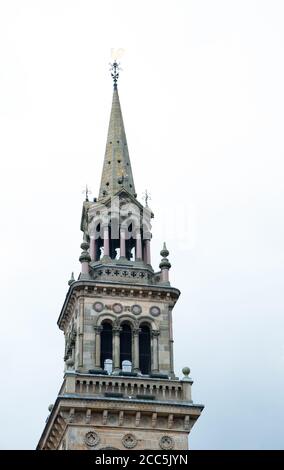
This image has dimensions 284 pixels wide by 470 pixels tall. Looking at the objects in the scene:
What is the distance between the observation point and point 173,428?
6288cm

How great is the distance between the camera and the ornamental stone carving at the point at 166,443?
6200 centimetres

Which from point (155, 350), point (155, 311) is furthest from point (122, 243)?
point (155, 350)

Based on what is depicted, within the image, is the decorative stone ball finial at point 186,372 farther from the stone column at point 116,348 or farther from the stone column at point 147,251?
the stone column at point 147,251

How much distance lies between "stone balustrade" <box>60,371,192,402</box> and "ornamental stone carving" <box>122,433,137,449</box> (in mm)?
2189

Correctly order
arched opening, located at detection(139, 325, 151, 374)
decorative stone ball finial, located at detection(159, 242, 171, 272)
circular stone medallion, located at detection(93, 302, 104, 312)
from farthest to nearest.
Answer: decorative stone ball finial, located at detection(159, 242, 171, 272)
circular stone medallion, located at detection(93, 302, 104, 312)
arched opening, located at detection(139, 325, 151, 374)

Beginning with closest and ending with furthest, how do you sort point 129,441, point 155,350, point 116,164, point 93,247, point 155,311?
point 129,441, point 155,350, point 155,311, point 93,247, point 116,164

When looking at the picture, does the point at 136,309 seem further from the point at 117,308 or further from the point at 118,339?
the point at 118,339

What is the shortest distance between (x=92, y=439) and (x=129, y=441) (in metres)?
1.99

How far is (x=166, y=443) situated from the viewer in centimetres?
6222

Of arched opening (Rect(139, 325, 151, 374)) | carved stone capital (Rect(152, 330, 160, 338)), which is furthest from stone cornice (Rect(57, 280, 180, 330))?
carved stone capital (Rect(152, 330, 160, 338))

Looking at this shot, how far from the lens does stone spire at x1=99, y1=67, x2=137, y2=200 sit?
7269 cm

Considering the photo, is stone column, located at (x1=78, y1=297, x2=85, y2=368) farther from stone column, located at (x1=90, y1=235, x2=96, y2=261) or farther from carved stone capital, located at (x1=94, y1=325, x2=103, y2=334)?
stone column, located at (x1=90, y1=235, x2=96, y2=261)
